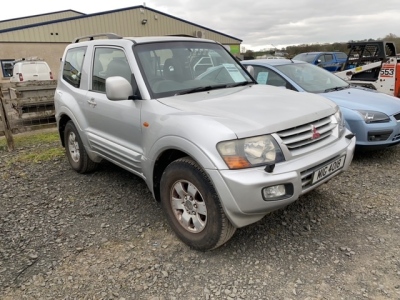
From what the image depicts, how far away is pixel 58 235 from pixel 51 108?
5.87 metres

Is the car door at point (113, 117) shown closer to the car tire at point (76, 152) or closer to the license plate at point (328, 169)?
the car tire at point (76, 152)

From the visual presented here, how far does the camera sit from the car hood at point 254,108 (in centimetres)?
257

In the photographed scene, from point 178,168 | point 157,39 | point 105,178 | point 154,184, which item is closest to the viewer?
point 178,168

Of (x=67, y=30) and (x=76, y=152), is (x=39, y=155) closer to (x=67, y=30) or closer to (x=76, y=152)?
(x=76, y=152)

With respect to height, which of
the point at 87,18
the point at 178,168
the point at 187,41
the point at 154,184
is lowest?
the point at 154,184

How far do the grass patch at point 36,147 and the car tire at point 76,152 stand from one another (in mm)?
1020

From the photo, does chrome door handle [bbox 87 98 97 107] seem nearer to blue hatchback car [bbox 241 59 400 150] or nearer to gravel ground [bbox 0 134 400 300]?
gravel ground [bbox 0 134 400 300]

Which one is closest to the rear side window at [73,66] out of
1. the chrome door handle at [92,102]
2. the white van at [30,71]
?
the chrome door handle at [92,102]

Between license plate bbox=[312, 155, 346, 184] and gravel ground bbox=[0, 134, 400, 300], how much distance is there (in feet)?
2.03

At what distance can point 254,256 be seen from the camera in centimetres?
282

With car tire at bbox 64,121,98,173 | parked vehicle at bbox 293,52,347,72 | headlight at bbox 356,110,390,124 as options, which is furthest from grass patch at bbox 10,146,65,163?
parked vehicle at bbox 293,52,347,72

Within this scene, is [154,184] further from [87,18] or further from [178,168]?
[87,18]

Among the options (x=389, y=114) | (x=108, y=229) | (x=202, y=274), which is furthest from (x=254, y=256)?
(x=389, y=114)

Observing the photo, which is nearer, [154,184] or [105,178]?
[154,184]
